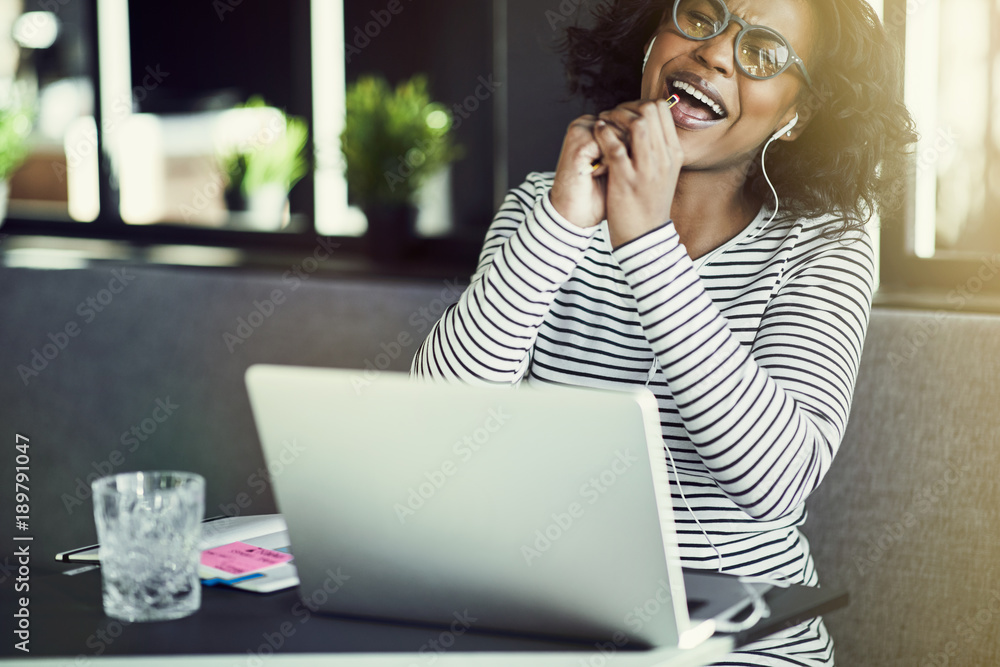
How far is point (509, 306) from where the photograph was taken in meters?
1.20

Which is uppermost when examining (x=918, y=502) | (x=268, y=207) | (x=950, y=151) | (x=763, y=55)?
(x=763, y=55)

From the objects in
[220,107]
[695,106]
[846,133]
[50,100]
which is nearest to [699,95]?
[695,106]

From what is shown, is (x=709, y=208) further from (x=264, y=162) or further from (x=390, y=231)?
(x=264, y=162)

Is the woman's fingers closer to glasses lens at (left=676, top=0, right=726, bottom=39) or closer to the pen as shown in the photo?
the pen

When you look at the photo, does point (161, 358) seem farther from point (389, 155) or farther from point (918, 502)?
point (918, 502)

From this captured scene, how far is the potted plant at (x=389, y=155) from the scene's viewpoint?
2.44m

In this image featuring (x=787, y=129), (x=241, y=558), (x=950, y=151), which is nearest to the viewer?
(x=241, y=558)

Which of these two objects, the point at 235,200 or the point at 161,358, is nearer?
the point at 161,358

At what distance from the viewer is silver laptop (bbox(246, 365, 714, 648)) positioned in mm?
746

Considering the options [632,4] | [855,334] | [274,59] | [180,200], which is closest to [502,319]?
[855,334]

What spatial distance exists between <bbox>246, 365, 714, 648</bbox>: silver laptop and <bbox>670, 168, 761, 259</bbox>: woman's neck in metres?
0.70

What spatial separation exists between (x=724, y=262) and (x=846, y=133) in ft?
0.85

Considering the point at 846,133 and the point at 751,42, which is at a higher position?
the point at 751,42

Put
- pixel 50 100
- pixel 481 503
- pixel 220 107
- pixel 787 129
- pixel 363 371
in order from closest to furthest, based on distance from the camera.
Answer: pixel 481 503 < pixel 787 129 < pixel 363 371 < pixel 220 107 < pixel 50 100
